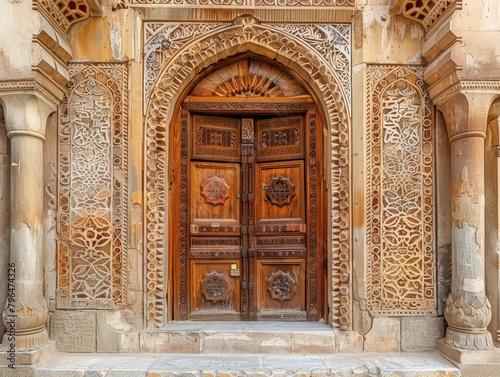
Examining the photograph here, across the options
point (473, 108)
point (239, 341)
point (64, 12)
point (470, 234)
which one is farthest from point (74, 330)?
point (473, 108)

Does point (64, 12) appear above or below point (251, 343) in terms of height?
above

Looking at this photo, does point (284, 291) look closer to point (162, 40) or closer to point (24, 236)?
point (24, 236)

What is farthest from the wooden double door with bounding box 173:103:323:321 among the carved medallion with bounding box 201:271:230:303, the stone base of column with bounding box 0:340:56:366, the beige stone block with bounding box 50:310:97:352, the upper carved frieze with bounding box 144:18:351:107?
the stone base of column with bounding box 0:340:56:366

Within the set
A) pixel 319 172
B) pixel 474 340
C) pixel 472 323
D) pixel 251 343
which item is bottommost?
pixel 251 343

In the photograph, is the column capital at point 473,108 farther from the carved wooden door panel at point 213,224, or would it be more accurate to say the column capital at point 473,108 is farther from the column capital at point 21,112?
the column capital at point 21,112

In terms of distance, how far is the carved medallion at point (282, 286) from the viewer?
5066 millimetres

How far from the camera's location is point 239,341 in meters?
4.60

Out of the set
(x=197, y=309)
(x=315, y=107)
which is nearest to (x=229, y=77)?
(x=315, y=107)

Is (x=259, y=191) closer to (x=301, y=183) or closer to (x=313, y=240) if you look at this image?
(x=301, y=183)

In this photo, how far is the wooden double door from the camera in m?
5.03

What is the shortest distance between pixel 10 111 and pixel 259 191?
2624 mm

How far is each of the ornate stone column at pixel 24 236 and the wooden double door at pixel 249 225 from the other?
1.43 metres

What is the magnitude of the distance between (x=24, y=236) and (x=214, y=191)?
1.96 meters

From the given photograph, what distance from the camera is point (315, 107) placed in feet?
16.5
